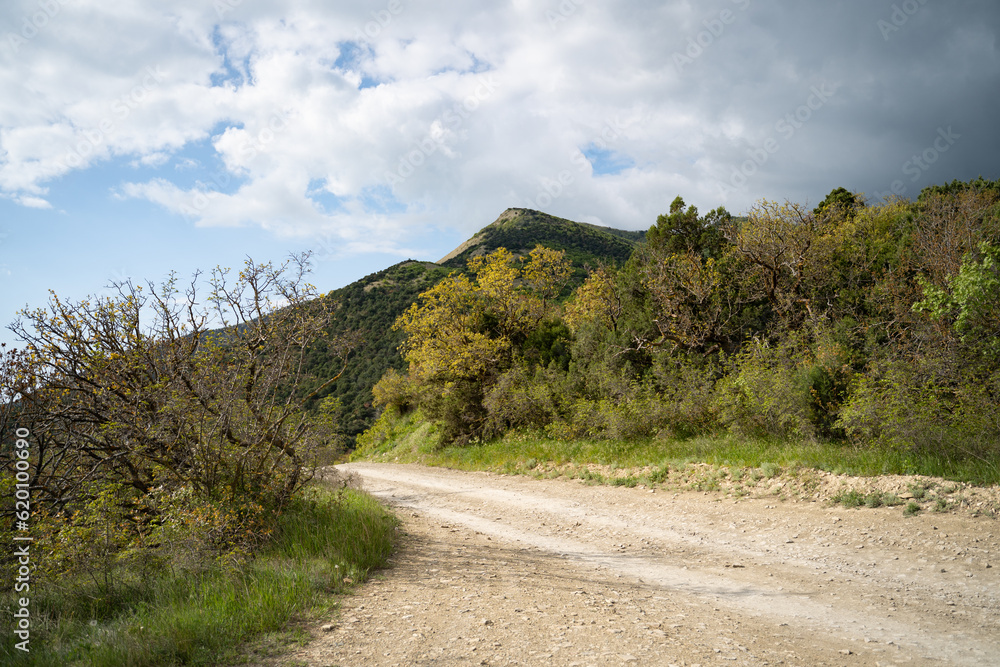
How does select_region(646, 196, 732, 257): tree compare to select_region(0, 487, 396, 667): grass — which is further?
select_region(646, 196, 732, 257): tree

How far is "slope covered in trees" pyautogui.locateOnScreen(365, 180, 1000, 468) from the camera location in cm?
990

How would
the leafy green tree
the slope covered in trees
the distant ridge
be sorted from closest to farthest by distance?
the leafy green tree
the slope covered in trees
the distant ridge

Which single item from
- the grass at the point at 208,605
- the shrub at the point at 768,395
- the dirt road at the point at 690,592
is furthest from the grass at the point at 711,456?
the grass at the point at 208,605

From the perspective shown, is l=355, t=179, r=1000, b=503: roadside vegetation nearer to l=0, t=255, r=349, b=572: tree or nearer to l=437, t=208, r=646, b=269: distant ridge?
l=0, t=255, r=349, b=572: tree

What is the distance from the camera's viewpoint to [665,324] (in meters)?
17.0

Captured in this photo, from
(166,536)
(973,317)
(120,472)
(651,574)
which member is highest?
(973,317)

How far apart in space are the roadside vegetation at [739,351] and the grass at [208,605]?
27.3 ft

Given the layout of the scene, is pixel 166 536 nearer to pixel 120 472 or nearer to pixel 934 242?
pixel 120 472

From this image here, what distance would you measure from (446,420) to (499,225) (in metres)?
103

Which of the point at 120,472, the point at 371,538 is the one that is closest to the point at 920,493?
the point at 371,538

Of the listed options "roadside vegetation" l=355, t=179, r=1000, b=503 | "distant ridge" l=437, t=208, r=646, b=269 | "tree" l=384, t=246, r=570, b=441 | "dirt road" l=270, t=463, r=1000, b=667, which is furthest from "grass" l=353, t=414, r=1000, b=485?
"distant ridge" l=437, t=208, r=646, b=269

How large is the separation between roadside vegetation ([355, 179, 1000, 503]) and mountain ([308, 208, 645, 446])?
351cm

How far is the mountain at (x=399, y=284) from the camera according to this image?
137 feet

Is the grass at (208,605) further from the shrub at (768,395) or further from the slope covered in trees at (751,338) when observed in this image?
the slope covered in trees at (751,338)
